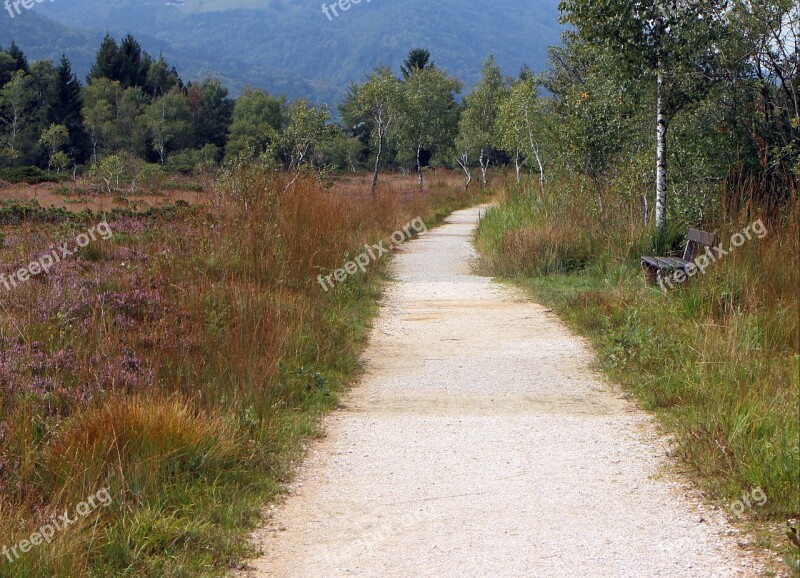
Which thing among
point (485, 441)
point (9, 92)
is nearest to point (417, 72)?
point (9, 92)

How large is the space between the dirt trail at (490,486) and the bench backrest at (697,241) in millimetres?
1779

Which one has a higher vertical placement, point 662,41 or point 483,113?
point 483,113

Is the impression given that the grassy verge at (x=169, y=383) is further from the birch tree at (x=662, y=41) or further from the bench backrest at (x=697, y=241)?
the birch tree at (x=662, y=41)

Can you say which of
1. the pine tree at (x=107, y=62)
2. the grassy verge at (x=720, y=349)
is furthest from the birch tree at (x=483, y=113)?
the grassy verge at (x=720, y=349)

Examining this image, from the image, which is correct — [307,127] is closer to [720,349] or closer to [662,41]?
[662,41]

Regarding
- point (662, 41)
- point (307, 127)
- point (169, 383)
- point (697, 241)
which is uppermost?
point (662, 41)

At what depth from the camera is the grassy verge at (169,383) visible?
389 cm

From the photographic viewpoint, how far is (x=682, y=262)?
930cm

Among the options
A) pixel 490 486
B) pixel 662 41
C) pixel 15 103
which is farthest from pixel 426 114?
pixel 490 486

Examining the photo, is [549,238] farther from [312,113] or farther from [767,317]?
[312,113]

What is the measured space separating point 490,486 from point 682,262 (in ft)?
17.7

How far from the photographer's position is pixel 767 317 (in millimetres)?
6348

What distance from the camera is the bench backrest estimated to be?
8578 millimetres

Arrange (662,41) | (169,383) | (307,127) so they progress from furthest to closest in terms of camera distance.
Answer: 1. (307,127)
2. (662,41)
3. (169,383)
